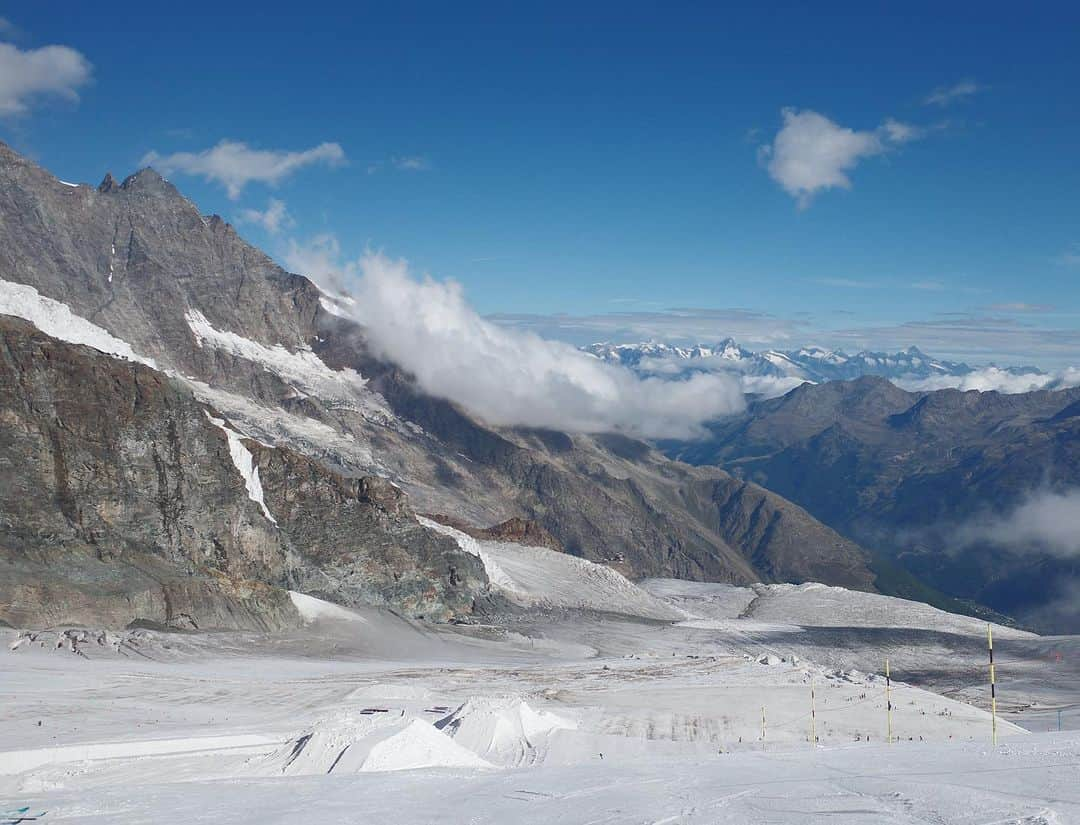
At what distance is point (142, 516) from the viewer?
299ft

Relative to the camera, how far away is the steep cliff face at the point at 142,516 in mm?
81750

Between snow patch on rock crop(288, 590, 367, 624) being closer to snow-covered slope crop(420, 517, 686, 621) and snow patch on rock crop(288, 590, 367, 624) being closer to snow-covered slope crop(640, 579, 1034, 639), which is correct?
snow-covered slope crop(420, 517, 686, 621)

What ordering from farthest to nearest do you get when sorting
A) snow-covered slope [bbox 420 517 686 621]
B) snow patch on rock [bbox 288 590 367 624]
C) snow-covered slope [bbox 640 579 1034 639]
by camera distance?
snow-covered slope [bbox 640 579 1034 639]
snow-covered slope [bbox 420 517 686 621]
snow patch on rock [bbox 288 590 367 624]

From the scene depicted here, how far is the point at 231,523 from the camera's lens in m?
100

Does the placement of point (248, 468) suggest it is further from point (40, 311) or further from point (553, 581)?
point (40, 311)

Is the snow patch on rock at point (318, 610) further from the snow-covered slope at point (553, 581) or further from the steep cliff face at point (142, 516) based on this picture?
the snow-covered slope at point (553, 581)

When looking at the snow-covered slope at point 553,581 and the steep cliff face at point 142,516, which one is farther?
the snow-covered slope at point 553,581

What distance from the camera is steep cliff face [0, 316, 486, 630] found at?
8175cm

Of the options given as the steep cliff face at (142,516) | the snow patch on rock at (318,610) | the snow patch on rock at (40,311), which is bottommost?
the snow patch on rock at (318,610)

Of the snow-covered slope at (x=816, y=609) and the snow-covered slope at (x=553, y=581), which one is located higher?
the snow-covered slope at (x=553, y=581)

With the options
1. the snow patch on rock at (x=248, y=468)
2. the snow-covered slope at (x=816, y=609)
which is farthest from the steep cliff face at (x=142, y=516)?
the snow-covered slope at (x=816, y=609)

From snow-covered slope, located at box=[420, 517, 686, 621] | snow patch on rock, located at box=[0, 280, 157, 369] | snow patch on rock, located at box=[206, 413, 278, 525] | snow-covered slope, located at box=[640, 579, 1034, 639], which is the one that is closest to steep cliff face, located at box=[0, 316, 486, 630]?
snow patch on rock, located at box=[206, 413, 278, 525]

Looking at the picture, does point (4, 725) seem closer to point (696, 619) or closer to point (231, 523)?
point (231, 523)

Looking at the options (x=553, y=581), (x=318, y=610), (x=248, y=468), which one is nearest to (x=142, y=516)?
(x=318, y=610)
